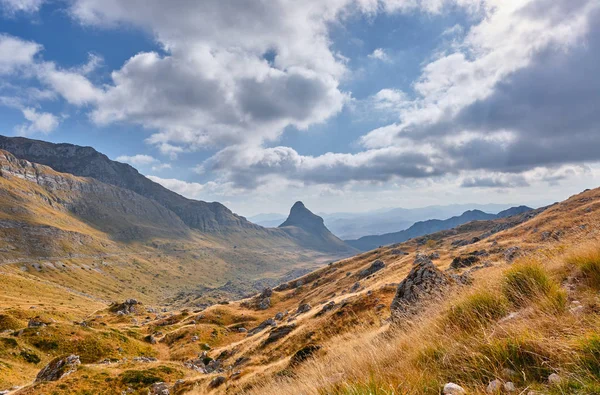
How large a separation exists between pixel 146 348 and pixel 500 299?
64.0m

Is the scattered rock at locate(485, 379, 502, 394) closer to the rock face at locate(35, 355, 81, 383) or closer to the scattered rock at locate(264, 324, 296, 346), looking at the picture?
the rock face at locate(35, 355, 81, 383)

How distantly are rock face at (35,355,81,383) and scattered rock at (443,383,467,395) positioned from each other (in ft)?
107

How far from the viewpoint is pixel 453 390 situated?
15.1ft

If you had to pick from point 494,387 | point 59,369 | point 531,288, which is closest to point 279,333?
point 59,369

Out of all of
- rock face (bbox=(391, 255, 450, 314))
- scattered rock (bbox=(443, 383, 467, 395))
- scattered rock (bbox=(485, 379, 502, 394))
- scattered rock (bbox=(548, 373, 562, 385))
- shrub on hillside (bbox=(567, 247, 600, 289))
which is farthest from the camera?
rock face (bbox=(391, 255, 450, 314))


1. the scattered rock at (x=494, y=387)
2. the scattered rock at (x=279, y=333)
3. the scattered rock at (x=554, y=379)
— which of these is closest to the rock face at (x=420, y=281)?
the scattered rock at (x=494, y=387)

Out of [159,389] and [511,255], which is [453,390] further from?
[511,255]

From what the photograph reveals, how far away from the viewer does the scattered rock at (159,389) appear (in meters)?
24.2

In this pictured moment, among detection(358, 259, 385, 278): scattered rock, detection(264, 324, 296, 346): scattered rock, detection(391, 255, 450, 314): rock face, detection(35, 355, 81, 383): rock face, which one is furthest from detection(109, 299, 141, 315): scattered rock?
detection(391, 255, 450, 314): rock face

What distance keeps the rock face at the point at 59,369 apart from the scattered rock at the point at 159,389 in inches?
297

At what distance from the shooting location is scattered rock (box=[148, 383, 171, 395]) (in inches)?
954

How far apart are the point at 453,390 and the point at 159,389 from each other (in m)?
28.1

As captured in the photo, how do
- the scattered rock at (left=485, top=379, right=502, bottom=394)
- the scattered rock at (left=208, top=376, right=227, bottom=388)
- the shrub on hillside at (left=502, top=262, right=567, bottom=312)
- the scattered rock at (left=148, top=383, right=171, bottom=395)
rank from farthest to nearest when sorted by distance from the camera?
the scattered rock at (left=148, top=383, right=171, bottom=395) → the scattered rock at (left=208, top=376, right=227, bottom=388) → the shrub on hillside at (left=502, top=262, right=567, bottom=312) → the scattered rock at (left=485, top=379, right=502, bottom=394)

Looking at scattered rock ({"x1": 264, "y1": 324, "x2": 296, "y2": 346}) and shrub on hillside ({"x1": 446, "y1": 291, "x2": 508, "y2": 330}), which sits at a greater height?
shrub on hillside ({"x1": 446, "y1": 291, "x2": 508, "y2": 330})
